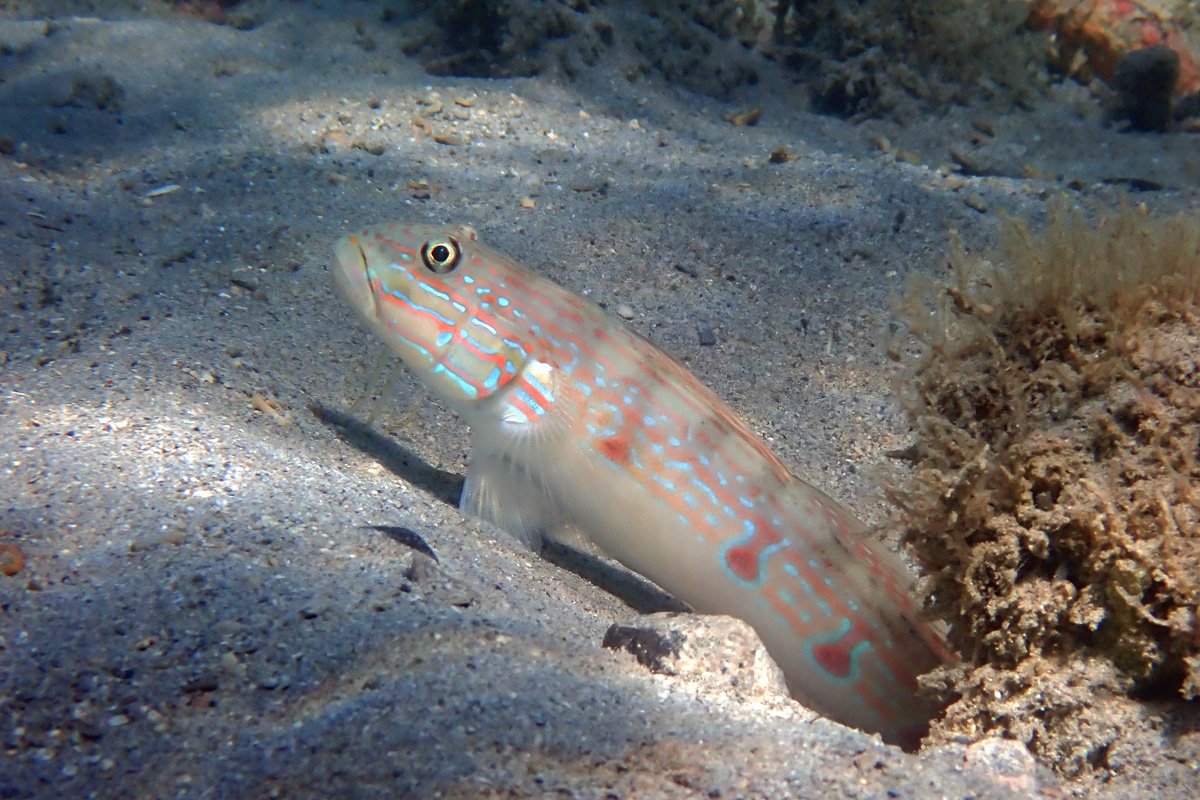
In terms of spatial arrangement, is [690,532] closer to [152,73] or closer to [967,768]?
[967,768]

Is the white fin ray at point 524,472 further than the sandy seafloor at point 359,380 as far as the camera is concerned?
Yes

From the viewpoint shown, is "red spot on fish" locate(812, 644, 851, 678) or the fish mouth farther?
the fish mouth

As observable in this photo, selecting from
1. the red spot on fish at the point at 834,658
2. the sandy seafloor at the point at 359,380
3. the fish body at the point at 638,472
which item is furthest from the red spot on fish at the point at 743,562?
the sandy seafloor at the point at 359,380

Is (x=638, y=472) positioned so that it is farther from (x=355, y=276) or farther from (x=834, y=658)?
(x=355, y=276)

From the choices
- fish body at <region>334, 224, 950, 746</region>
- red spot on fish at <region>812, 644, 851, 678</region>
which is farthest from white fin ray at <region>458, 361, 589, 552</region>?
red spot on fish at <region>812, 644, 851, 678</region>

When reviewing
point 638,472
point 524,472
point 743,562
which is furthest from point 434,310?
point 743,562

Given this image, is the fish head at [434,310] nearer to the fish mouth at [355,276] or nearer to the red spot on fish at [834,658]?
the fish mouth at [355,276]

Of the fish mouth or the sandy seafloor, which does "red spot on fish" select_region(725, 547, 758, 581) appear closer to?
the sandy seafloor
